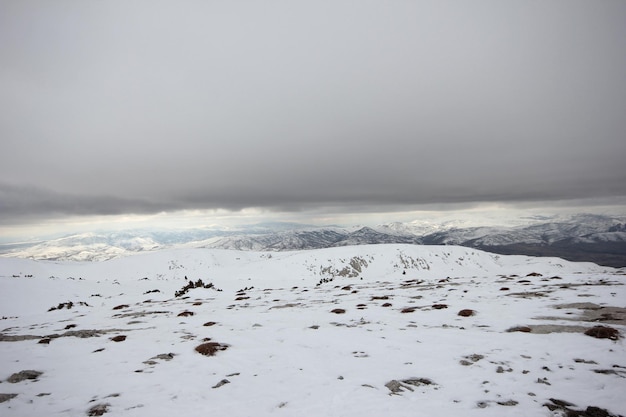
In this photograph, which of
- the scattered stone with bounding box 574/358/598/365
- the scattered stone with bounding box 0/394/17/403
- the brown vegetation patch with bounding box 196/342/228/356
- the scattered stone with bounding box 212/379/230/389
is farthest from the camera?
the brown vegetation patch with bounding box 196/342/228/356

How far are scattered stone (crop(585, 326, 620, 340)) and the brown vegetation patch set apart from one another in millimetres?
12046

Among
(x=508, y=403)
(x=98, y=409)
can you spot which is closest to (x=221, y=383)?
(x=98, y=409)

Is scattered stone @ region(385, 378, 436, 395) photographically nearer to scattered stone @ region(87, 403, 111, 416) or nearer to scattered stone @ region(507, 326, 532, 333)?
scattered stone @ region(507, 326, 532, 333)

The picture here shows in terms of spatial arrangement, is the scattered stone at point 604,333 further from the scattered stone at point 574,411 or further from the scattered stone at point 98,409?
the scattered stone at point 98,409

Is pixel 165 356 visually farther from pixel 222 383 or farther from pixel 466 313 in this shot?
pixel 466 313

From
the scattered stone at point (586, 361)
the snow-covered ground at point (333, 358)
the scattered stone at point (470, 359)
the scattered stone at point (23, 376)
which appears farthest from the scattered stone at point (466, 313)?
the scattered stone at point (23, 376)

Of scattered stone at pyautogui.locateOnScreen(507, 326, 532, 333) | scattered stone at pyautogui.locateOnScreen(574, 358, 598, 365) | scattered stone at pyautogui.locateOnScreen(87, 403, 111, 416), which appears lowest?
scattered stone at pyautogui.locateOnScreen(507, 326, 532, 333)

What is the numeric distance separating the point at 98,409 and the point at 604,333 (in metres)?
13.9

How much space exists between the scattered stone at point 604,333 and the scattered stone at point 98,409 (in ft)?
44.6

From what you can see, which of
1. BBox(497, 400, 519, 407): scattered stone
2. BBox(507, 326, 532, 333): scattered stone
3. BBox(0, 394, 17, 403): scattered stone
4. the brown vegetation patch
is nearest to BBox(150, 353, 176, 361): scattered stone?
the brown vegetation patch

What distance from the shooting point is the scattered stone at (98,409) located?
581cm

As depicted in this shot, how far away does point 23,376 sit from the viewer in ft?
24.8

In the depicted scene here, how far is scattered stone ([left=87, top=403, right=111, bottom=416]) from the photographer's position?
581cm

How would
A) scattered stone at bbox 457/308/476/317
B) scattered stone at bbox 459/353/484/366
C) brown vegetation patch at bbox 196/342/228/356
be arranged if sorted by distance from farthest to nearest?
scattered stone at bbox 457/308/476/317 → brown vegetation patch at bbox 196/342/228/356 → scattered stone at bbox 459/353/484/366
